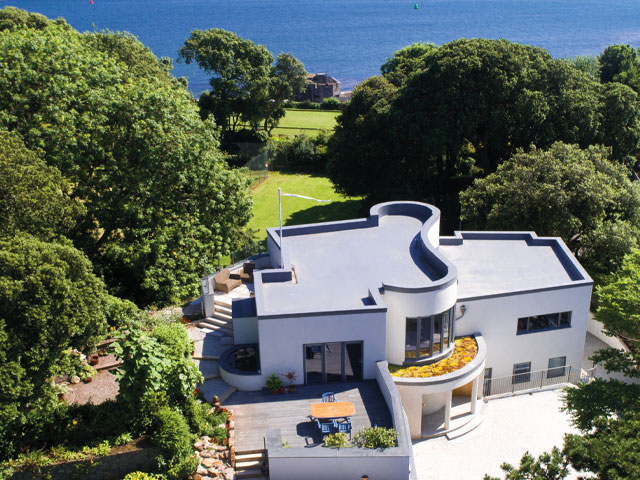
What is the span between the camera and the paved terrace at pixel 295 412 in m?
22.6

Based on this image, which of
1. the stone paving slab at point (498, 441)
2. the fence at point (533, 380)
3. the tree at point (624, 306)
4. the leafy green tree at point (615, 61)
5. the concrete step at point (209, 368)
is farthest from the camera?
the leafy green tree at point (615, 61)

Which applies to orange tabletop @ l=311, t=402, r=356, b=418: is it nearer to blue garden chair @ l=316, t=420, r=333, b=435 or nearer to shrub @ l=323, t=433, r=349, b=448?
blue garden chair @ l=316, t=420, r=333, b=435

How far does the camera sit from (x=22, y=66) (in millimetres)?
31828

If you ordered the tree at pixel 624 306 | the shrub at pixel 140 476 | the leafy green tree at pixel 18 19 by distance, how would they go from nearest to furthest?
the shrub at pixel 140 476 < the tree at pixel 624 306 < the leafy green tree at pixel 18 19

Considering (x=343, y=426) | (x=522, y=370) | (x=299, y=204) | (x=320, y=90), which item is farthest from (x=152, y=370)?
(x=320, y=90)

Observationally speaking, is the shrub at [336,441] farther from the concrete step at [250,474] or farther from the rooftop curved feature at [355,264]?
the rooftop curved feature at [355,264]

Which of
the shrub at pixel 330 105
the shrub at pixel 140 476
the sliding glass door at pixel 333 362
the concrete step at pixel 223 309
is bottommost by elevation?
the shrub at pixel 140 476

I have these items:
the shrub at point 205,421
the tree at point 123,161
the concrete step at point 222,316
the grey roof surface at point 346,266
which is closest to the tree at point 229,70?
the tree at point 123,161

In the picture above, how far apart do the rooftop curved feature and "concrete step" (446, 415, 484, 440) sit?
22.7 feet

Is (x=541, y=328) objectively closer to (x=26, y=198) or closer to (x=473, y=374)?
(x=473, y=374)

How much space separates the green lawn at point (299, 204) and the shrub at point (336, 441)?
31741 millimetres

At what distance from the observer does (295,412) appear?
23812 mm

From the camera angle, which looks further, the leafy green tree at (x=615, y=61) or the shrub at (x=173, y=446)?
the leafy green tree at (x=615, y=61)

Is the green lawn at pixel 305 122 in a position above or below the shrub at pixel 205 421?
above
